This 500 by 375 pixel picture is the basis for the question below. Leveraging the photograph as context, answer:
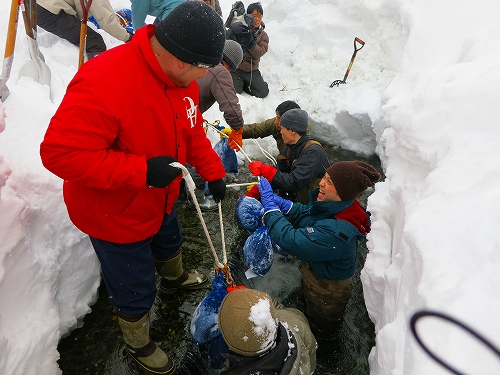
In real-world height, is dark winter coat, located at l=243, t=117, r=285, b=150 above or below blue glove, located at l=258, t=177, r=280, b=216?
below

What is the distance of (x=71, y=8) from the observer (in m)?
5.00

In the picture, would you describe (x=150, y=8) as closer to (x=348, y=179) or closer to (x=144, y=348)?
(x=348, y=179)

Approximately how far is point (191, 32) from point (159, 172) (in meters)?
0.79

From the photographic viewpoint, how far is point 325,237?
8.72 ft

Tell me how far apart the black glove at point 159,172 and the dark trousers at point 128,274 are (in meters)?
0.60

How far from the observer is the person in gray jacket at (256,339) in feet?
6.02

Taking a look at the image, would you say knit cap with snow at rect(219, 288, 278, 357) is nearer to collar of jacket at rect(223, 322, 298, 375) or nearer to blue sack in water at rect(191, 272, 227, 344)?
collar of jacket at rect(223, 322, 298, 375)

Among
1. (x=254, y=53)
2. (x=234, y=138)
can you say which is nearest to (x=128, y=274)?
(x=234, y=138)

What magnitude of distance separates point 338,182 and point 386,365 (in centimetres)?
134

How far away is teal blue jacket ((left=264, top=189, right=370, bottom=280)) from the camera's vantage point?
2674 mm

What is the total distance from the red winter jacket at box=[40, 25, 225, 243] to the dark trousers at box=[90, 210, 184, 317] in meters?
0.11

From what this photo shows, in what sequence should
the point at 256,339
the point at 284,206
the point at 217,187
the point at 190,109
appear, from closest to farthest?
1. the point at 256,339
2. the point at 190,109
3. the point at 217,187
4. the point at 284,206

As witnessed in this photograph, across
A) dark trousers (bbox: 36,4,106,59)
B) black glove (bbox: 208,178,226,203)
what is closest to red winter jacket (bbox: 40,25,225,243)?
black glove (bbox: 208,178,226,203)

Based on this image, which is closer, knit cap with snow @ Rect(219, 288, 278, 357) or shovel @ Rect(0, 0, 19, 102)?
knit cap with snow @ Rect(219, 288, 278, 357)
